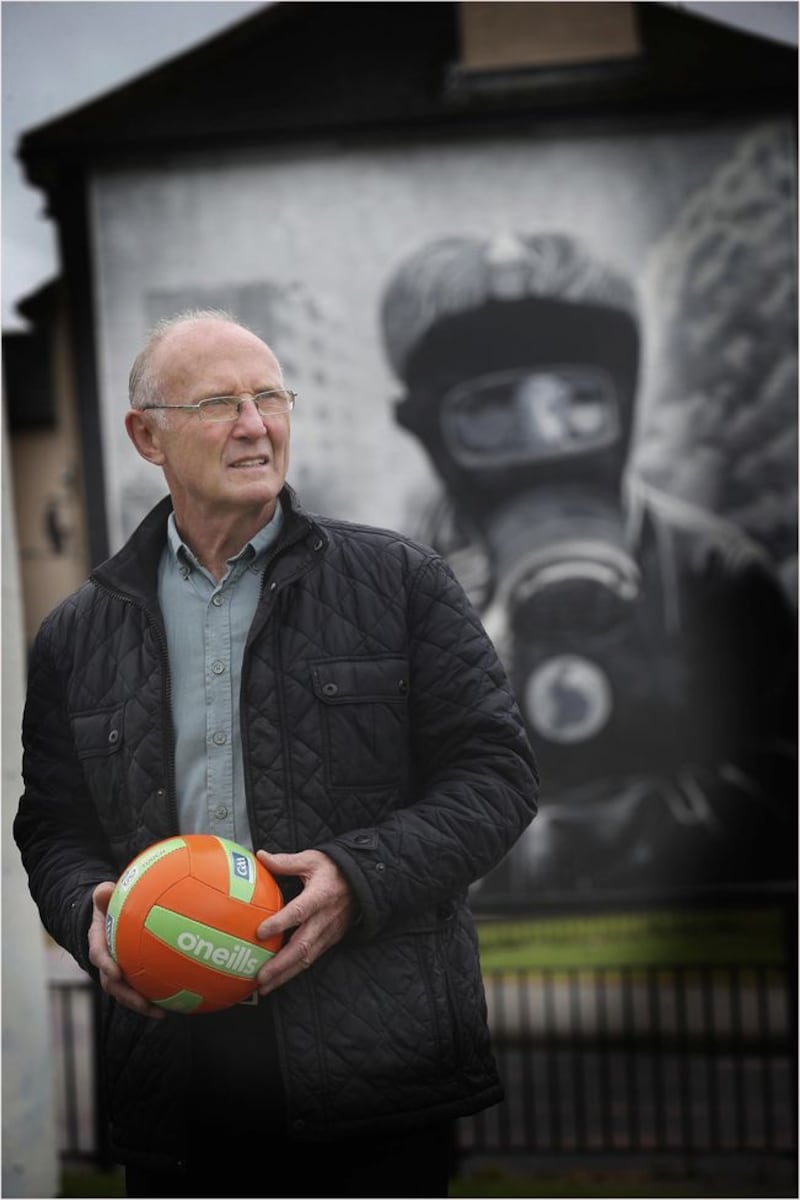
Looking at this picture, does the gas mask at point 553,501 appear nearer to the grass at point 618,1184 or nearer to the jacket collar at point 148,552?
the grass at point 618,1184

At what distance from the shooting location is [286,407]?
2.46 m

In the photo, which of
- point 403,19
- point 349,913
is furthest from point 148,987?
point 403,19

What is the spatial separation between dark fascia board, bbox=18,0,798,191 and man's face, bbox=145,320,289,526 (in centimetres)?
767

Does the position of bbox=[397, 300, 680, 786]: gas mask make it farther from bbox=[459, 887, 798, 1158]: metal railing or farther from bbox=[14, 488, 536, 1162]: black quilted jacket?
bbox=[14, 488, 536, 1162]: black quilted jacket

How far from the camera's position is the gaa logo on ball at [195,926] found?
2.30 metres

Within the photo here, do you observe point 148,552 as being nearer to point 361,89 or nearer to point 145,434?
point 145,434

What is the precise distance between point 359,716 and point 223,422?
56 centimetres

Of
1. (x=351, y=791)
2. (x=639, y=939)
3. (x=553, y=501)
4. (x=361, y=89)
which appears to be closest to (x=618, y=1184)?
(x=639, y=939)

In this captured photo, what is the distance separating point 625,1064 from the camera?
27.7 ft

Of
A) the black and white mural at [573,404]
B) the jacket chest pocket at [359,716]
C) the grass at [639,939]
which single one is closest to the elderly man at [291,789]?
the jacket chest pocket at [359,716]

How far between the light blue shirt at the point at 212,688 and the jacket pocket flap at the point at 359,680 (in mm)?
154

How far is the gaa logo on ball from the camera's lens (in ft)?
7.54

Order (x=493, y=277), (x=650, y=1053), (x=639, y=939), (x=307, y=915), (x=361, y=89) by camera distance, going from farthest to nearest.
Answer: (x=493, y=277), (x=361, y=89), (x=639, y=939), (x=650, y=1053), (x=307, y=915)

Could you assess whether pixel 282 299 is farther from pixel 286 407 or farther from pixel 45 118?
pixel 286 407
